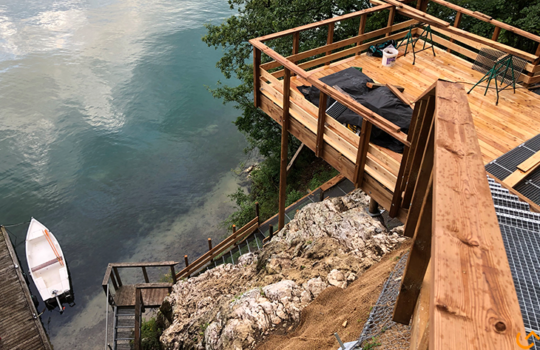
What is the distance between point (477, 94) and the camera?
26.2 ft

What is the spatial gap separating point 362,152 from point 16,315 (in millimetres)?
15224

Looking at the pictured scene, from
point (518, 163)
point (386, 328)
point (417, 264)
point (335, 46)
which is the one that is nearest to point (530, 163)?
point (518, 163)

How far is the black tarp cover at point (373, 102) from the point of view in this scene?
21.8 feet

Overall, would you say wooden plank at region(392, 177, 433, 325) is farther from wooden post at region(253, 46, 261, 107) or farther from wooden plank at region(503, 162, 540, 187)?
wooden post at region(253, 46, 261, 107)

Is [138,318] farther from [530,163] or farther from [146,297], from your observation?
[530,163]

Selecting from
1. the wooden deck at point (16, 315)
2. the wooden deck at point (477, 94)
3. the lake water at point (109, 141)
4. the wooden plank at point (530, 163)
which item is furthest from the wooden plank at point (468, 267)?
the lake water at point (109, 141)

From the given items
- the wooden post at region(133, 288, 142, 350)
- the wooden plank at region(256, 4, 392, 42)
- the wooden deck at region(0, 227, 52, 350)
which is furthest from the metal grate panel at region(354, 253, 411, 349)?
the wooden deck at region(0, 227, 52, 350)

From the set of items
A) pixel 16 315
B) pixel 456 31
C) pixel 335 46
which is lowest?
pixel 16 315

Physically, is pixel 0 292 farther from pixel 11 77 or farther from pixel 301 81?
pixel 11 77

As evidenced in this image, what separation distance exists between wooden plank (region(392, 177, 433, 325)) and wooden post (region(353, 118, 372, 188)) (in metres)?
3.52

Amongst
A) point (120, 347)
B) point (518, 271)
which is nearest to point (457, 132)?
point (518, 271)

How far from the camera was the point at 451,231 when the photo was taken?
129 cm

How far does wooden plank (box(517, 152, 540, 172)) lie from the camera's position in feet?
18.1

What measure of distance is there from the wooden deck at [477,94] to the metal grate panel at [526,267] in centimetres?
401
